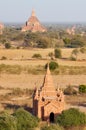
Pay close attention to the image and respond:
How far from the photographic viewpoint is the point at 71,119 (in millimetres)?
22594

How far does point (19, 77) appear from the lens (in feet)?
142

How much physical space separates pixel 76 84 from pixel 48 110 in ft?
50.0

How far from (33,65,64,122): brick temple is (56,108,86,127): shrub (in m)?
1.47

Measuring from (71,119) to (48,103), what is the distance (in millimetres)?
2237

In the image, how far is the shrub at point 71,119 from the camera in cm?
2250

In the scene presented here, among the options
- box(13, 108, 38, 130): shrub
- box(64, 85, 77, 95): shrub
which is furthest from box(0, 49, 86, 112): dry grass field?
box(13, 108, 38, 130): shrub

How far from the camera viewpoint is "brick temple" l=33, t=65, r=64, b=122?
24531 mm

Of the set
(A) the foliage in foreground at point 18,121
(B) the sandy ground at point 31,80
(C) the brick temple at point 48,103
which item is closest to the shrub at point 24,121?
(A) the foliage in foreground at point 18,121

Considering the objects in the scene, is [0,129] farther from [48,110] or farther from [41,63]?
[41,63]

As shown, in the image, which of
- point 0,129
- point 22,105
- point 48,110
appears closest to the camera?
point 0,129

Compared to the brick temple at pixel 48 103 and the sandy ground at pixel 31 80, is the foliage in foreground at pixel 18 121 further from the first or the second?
the sandy ground at pixel 31 80
